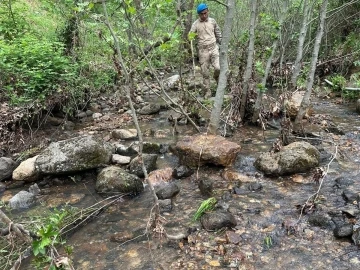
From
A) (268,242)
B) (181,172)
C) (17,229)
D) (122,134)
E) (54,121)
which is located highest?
(17,229)

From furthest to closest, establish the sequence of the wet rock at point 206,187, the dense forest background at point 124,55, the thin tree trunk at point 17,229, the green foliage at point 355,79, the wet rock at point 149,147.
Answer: the green foliage at point 355,79, the wet rock at point 149,147, the dense forest background at point 124,55, the wet rock at point 206,187, the thin tree trunk at point 17,229

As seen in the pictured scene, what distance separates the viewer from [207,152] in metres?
5.46

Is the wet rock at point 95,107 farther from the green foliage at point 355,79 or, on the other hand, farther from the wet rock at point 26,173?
the green foliage at point 355,79

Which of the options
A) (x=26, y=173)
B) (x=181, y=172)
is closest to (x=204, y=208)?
(x=181, y=172)

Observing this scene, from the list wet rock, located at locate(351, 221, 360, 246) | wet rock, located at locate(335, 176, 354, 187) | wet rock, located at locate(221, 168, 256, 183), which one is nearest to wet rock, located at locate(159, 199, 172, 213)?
wet rock, located at locate(221, 168, 256, 183)

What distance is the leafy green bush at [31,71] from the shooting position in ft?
22.3

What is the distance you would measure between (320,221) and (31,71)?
5875mm

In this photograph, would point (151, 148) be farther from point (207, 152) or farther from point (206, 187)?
point (206, 187)

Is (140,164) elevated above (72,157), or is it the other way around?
(72,157)

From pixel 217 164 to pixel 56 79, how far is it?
13.5ft

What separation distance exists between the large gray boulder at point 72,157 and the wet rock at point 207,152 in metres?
1.32

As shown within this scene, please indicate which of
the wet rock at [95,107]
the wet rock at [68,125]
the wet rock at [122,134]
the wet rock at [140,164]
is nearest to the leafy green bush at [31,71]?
the wet rock at [68,125]

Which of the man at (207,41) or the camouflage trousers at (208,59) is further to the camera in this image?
the camouflage trousers at (208,59)

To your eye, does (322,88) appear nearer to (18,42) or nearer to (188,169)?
(188,169)
